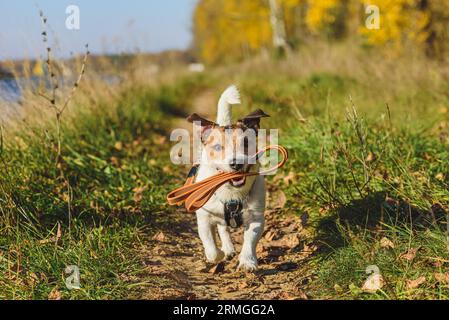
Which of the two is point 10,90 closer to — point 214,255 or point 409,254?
point 214,255

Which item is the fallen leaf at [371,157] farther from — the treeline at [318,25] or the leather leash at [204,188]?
the treeline at [318,25]

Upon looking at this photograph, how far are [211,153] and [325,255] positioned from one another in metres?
1.10

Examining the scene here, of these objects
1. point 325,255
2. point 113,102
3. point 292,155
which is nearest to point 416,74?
point 292,155

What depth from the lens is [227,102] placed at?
3.97m

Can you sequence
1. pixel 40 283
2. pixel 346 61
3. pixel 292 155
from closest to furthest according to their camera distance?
pixel 40 283 → pixel 292 155 → pixel 346 61

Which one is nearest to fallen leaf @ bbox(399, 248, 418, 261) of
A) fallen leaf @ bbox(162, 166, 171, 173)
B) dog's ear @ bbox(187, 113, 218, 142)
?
dog's ear @ bbox(187, 113, 218, 142)

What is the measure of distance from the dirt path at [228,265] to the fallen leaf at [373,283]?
1.29 feet

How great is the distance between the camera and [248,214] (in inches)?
146

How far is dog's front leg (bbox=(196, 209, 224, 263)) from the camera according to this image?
12.1 feet

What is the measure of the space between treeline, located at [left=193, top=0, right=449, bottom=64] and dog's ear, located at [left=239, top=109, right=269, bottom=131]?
4906 millimetres

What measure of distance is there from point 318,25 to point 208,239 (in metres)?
19.2

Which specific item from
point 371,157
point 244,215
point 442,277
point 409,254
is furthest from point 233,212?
point 371,157

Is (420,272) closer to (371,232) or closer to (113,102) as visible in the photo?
(371,232)

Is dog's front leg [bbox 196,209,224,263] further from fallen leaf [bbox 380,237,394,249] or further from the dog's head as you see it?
fallen leaf [bbox 380,237,394,249]
